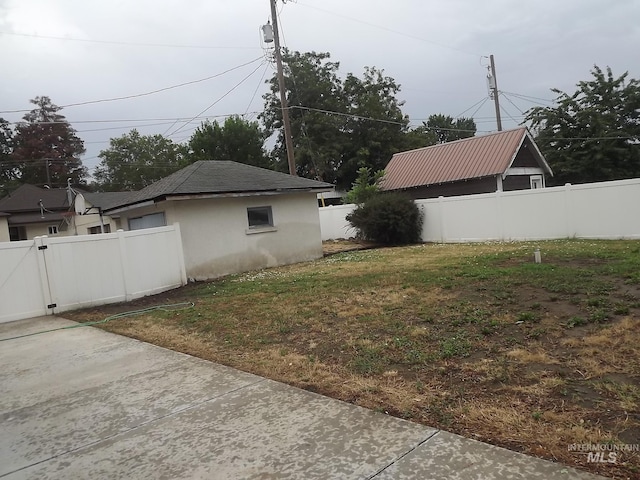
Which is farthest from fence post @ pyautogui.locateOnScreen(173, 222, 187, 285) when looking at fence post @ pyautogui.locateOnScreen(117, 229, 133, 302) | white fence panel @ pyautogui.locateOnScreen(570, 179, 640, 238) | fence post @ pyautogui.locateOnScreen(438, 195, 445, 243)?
white fence panel @ pyautogui.locateOnScreen(570, 179, 640, 238)

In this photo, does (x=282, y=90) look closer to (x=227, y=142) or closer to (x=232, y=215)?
(x=232, y=215)

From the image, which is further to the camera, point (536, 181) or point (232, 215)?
point (536, 181)

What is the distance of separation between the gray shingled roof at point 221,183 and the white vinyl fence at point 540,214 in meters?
5.00

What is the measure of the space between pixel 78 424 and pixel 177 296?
675 centimetres

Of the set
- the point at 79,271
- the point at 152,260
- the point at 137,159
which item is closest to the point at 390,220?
the point at 152,260

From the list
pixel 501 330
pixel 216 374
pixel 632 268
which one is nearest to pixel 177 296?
pixel 216 374

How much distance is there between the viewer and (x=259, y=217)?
48.5 feet

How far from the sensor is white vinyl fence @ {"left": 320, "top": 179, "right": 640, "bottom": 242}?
13273mm

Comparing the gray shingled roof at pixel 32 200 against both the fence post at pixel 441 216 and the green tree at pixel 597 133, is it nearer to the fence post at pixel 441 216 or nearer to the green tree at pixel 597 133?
the fence post at pixel 441 216

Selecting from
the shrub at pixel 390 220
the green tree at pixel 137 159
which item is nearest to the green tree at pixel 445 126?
the green tree at pixel 137 159

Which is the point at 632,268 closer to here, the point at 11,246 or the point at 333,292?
the point at 333,292

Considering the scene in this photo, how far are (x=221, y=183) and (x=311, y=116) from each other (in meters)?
23.2

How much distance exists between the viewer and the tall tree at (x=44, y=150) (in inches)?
2071

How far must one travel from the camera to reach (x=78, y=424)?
4035 millimetres
